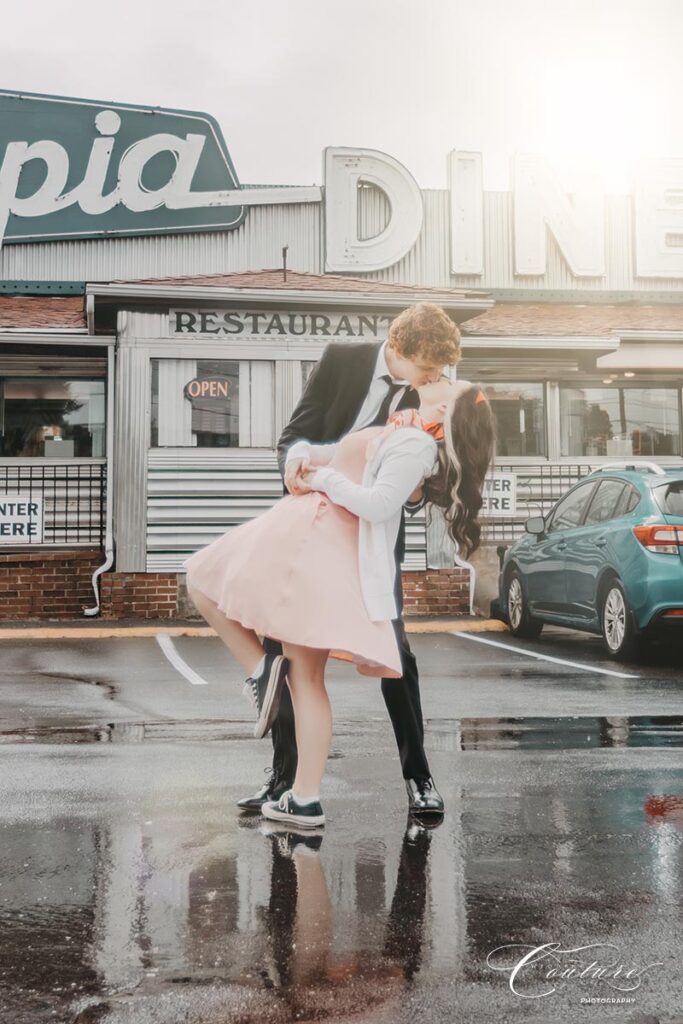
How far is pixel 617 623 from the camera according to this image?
9328 mm

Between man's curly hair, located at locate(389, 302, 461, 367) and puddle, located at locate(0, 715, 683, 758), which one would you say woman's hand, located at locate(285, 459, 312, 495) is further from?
puddle, located at locate(0, 715, 683, 758)

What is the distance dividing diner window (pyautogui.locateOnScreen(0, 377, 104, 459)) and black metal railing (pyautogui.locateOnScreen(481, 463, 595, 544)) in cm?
576

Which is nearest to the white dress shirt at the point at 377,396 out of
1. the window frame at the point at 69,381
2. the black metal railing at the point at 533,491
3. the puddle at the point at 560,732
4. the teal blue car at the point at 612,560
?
the puddle at the point at 560,732

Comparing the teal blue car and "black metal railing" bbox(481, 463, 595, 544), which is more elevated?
"black metal railing" bbox(481, 463, 595, 544)

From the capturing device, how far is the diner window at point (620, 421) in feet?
55.9

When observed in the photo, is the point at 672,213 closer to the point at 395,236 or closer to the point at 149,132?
the point at 395,236

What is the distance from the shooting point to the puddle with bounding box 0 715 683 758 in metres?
5.50

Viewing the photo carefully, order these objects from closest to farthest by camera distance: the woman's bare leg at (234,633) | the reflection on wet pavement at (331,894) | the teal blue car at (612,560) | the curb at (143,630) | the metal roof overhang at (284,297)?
1. the reflection on wet pavement at (331,894)
2. the woman's bare leg at (234,633)
3. the teal blue car at (612,560)
4. the curb at (143,630)
5. the metal roof overhang at (284,297)

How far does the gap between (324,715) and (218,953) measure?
1.29 m

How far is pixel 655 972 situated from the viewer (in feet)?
8.68

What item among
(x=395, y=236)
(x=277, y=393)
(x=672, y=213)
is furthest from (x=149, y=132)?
(x=672, y=213)

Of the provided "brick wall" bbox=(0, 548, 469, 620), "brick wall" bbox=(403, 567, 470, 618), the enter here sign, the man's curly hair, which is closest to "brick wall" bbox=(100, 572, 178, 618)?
"brick wall" bbox=(0, 548, 469, 620)

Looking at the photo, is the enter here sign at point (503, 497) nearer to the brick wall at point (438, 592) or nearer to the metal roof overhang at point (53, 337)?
the brick wall at point (438, 592)

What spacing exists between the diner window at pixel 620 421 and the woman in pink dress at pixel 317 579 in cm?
1333
